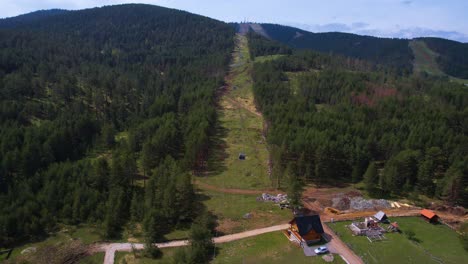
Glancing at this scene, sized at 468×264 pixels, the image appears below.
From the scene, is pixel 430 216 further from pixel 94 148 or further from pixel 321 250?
pixel 94 148

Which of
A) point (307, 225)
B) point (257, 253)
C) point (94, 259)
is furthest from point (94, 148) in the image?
point (307, 225)

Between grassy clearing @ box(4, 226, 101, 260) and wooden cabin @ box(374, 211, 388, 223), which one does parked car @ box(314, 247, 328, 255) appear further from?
grassy clearing @ box(4, 226, 101, 260)

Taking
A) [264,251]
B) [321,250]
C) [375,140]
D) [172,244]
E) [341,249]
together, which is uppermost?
[375,140]

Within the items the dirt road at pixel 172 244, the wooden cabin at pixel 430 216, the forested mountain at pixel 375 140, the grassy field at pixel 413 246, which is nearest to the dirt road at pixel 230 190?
the forested mountain at pixel 375 140

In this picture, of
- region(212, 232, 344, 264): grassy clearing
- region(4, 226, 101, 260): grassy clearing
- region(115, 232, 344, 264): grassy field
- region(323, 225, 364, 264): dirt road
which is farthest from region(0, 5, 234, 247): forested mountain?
region(323, 225, 364, 264): dirt road

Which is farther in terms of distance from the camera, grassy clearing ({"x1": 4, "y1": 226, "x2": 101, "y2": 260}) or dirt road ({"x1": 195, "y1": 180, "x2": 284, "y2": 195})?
dirt road ({"x1": 195, "y1": 180, "x2": 284, "y2": 195})

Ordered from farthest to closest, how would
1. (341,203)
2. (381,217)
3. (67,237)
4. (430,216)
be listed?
(341,203)
(67,237)
(430,216)
(381,217)
